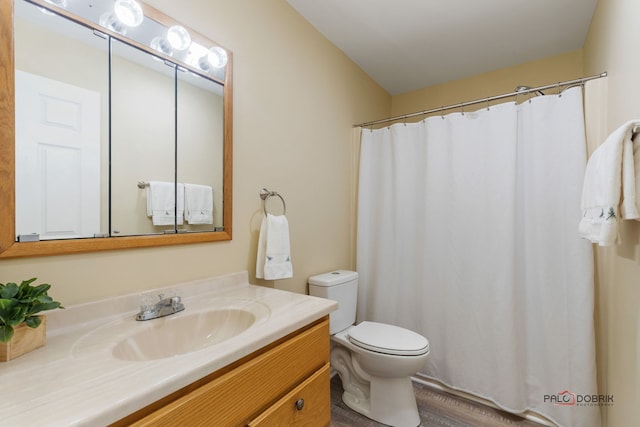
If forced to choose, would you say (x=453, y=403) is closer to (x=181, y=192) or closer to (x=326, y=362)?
(x=326, y=362)

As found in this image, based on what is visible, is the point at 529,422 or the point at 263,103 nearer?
the point at 263,103

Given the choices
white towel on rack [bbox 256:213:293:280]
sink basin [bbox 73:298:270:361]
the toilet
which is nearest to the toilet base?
the toilet

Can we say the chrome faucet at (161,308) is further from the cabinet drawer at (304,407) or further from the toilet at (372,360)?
the toilet at (372,360)

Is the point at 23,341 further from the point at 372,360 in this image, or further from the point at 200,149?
the point at 372,360

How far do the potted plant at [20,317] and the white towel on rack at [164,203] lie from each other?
0.45m

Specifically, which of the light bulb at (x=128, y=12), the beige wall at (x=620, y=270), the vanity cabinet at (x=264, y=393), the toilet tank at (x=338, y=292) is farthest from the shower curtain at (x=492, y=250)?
the light bulb at (x=128, y=12)

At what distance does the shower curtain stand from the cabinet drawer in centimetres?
121

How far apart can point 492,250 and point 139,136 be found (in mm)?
1949

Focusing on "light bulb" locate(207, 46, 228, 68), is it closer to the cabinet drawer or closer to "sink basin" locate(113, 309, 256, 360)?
A: "sink basin" locate(113, 309, 256, 360)

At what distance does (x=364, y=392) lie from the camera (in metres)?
1.85

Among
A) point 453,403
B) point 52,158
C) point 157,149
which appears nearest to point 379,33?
point 157,149

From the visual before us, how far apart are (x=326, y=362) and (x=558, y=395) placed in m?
1.44

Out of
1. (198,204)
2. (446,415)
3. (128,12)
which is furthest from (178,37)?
(446,415)

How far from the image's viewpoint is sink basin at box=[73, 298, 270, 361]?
0.86 meters
